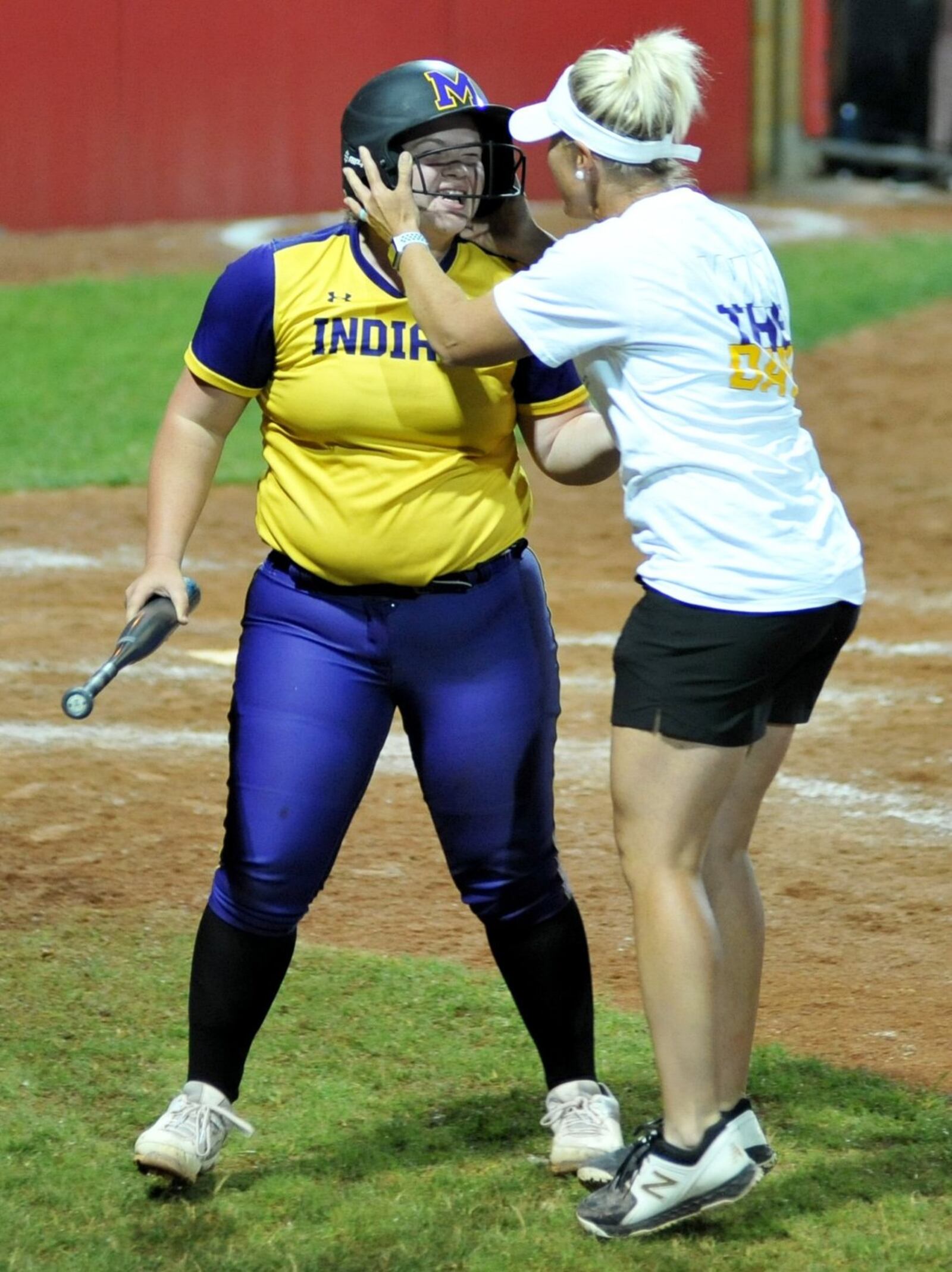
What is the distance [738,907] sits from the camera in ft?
11.5

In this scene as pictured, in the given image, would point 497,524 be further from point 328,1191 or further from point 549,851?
point 328,1191

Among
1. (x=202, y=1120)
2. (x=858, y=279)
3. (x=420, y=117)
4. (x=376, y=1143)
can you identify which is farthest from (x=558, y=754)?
(x=858, y=279)

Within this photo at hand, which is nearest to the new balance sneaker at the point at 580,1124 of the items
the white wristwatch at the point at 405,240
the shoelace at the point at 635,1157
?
the shoelace at the point at 635,1157

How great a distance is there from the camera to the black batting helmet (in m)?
3.45

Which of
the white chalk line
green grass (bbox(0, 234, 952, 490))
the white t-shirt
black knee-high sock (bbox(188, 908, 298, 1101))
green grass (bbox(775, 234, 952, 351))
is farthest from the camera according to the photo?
green grass (bbox(775, 234, 952, 351))

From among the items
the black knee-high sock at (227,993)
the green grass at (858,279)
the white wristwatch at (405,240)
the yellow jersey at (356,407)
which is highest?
the white wristwatch at (405,240)

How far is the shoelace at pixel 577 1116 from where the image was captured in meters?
3.63

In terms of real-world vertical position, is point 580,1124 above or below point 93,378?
above

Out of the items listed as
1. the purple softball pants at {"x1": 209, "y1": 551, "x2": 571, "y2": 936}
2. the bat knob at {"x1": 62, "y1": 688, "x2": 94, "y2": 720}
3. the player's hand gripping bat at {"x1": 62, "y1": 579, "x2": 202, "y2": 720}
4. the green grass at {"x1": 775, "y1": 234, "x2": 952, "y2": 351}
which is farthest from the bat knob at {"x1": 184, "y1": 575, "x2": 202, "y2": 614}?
the green grass at {"x1": 775, "y1": 234, "x2": 952, "y2": 351}

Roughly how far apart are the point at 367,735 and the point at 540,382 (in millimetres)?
736

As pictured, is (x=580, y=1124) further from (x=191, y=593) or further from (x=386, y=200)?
(x=386, y=200)

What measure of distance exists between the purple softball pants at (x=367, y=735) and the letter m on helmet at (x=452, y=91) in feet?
2.85

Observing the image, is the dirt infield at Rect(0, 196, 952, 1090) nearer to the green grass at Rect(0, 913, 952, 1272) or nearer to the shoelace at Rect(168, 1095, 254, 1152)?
the green grass at Rect(0, 913, 952, 1272)

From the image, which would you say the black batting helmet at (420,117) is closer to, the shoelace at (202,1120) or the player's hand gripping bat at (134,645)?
the player's hand gripping bat at (134,645)
